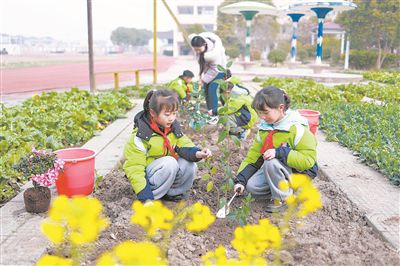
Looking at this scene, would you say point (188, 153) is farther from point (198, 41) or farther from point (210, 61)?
point (210, 61)

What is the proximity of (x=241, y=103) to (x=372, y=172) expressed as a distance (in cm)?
175

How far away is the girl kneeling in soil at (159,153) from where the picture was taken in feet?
9.56

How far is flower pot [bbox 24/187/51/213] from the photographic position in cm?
296

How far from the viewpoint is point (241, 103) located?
5168 mm

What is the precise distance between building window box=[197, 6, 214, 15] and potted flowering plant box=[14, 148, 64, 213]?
223 feet

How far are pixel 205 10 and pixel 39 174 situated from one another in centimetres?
6947

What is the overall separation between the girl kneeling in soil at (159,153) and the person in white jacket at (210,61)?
328cm

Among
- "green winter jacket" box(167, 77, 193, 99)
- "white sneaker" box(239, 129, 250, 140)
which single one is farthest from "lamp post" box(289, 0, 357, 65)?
"white sneaker" box(239, 129, 250, 140)

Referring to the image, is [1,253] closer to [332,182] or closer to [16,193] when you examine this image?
[16,193]

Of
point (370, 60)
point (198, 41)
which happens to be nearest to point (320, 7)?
point (370, 60)

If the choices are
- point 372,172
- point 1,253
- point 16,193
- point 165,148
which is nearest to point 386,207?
point 372,172

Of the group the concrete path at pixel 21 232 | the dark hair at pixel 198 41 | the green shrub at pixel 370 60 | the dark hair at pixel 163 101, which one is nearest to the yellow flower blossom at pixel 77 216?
the concrete path at pixel 21 232

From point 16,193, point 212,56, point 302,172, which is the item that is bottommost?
point 16,193

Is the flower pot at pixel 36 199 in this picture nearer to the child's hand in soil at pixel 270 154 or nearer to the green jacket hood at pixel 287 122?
the child's hand in soil at pixel 270 154
